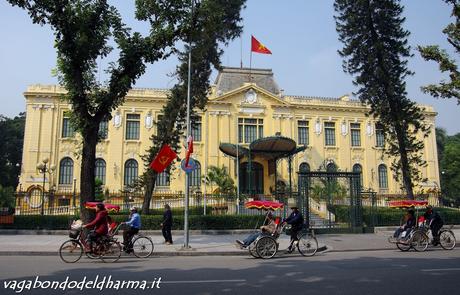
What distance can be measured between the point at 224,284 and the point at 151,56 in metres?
10.0

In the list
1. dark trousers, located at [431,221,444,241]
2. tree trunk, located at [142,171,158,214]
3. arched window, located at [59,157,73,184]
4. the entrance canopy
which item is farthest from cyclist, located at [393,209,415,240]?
arched window, located at [59,157,73,184]

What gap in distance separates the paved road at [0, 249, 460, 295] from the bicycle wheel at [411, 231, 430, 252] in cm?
161

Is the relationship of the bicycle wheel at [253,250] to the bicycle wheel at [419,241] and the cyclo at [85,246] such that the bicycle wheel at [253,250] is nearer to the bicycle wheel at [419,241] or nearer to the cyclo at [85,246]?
the cyclo at [85,246]

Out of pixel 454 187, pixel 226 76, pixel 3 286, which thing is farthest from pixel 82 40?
pixel 454 187

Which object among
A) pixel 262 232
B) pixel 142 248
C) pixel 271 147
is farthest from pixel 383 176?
pixel 142 248

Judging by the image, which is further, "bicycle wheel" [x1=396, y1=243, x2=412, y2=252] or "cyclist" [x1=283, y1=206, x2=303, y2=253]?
"bicycle wheel" [x1=396, y1=243, x2=412, y2=252]

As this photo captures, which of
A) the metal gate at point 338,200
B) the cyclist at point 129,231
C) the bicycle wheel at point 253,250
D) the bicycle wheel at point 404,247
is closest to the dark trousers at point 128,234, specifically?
the cyclist at point 129,231

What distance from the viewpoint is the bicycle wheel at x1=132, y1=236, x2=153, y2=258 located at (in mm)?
12391

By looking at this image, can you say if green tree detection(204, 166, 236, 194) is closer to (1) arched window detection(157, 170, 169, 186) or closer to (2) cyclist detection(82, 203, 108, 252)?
(1) arched window detection(157, 170, 169, 186)

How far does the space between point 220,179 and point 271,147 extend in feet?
20.5

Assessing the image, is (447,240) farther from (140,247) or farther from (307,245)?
(140,247)

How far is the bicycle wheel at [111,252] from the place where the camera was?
11312mm

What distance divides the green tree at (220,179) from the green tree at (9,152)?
83.3 ft

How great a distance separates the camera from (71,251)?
10836 mm
